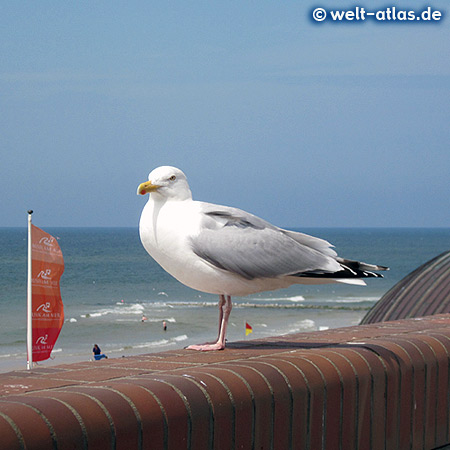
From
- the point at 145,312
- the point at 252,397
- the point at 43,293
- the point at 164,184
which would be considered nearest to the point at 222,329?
the point at 164,184

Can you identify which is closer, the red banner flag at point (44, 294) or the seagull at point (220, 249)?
the seagull at point (220, 249)

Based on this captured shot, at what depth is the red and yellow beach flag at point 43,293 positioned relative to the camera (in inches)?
906

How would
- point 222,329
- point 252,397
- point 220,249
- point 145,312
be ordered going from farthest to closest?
point 145,312, point 222,329, point 220,249, point 252,397

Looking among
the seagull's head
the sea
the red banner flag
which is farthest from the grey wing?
the sea

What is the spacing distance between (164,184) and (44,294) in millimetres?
18966

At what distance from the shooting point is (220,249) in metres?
5.02

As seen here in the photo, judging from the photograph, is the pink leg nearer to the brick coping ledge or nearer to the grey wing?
the brick coping ledge

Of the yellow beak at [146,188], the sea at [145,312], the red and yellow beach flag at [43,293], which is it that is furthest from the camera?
the sea at [145,312]

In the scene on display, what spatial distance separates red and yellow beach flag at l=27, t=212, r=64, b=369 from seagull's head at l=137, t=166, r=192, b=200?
18302 millimetres

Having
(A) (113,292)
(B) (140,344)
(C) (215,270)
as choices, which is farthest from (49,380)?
(A) (113,292)

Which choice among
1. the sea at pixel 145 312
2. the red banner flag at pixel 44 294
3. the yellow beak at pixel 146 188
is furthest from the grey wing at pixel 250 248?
the sea at pixel 145 312

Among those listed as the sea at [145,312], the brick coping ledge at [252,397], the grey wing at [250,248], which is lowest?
the sea at [145,312]

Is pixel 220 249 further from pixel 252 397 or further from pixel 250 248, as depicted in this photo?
pixel 252 397

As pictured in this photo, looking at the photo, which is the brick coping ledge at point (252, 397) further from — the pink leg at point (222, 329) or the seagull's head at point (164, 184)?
the seagull's head at point (164, 184)
